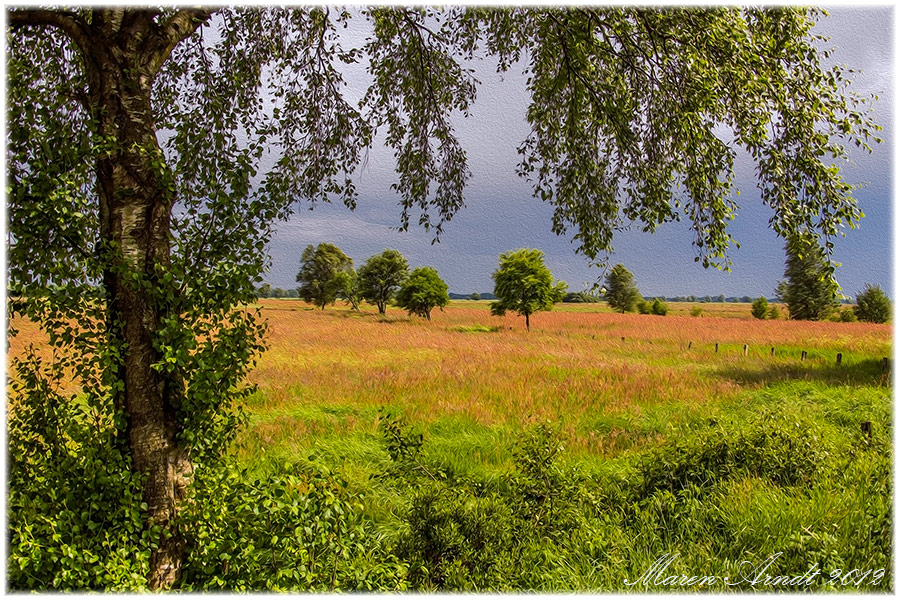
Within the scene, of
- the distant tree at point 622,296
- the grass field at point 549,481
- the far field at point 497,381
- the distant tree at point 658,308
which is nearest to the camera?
the grass field at point 549,481

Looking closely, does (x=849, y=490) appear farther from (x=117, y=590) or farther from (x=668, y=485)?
(x=117, y=590)

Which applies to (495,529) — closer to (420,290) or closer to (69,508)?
(69,508)

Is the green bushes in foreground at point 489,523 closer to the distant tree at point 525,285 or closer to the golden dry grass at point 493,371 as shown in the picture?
the golden dry grass at point 493,371

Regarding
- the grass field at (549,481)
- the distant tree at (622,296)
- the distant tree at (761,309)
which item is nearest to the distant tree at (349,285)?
the grass field at (549,481)

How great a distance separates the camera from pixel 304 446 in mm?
6773

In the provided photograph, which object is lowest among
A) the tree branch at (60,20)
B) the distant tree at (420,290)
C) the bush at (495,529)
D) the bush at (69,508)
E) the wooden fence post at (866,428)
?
the bush at (495,529)

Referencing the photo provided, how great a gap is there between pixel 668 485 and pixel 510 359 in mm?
7756

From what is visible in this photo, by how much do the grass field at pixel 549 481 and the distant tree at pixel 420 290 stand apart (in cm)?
421

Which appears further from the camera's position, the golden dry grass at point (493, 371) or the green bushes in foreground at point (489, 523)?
the golden dry grass at point (493, 371)

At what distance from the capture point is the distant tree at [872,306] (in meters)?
32.7

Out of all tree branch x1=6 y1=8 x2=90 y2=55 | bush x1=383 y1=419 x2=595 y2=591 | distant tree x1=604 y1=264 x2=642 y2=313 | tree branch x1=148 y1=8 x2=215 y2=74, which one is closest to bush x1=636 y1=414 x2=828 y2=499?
bush x1=383 y1=419 x2=595 y2=591

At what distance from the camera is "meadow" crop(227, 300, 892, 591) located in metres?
3.89

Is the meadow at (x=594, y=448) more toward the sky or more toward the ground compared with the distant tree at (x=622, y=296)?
more toward the ground

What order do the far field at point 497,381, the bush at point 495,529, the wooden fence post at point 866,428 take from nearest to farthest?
the bush at point 495,529, the wooden fence post at point 866,428, the far field at point 497,381
